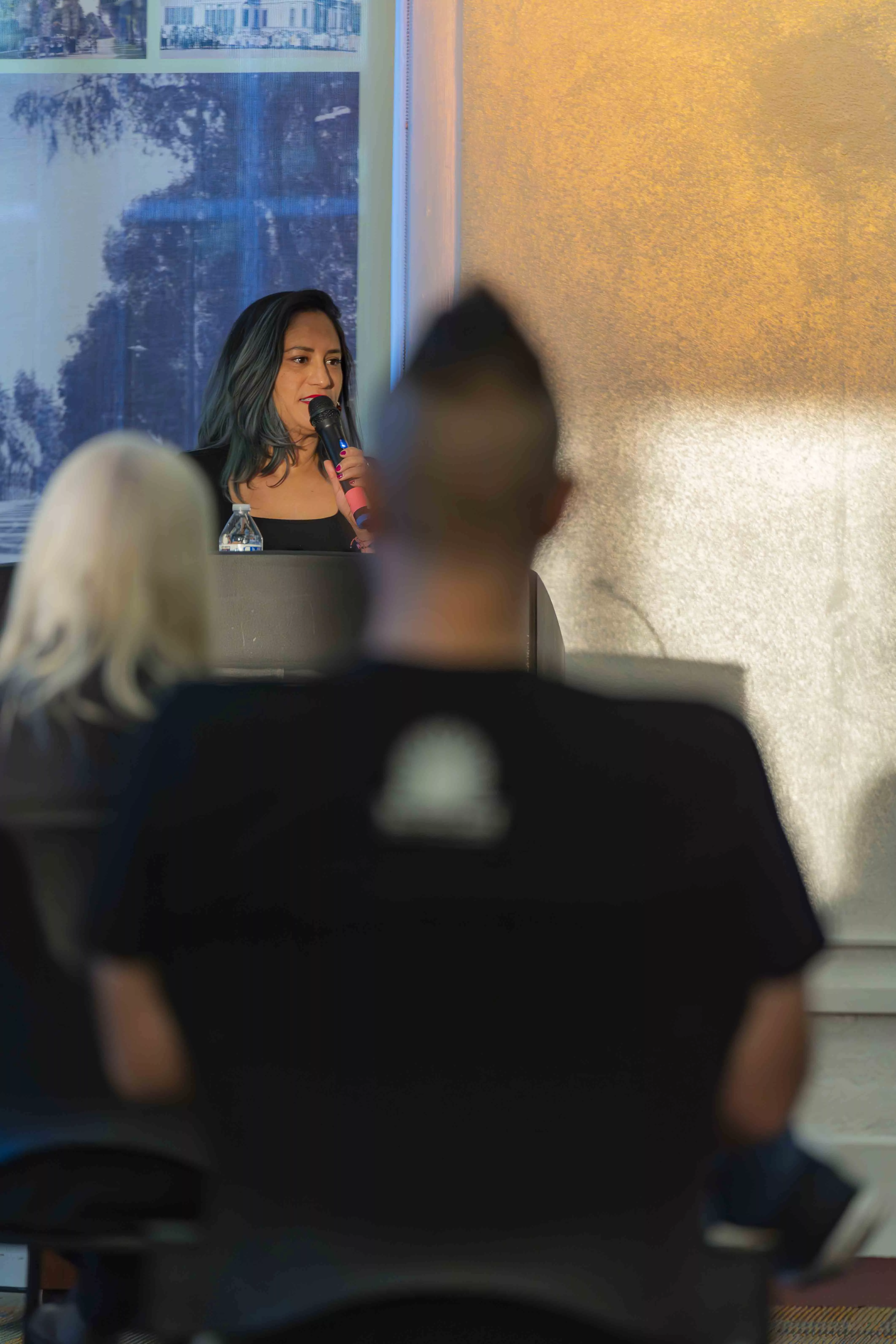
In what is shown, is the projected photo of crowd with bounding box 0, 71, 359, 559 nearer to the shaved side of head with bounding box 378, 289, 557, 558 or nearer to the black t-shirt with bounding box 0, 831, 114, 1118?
the black t-shirt with bounding box 0, 831, 114, 1118

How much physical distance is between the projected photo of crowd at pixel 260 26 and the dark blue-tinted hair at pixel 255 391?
22.3 inches

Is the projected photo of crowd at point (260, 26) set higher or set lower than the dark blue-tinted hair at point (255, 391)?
higher

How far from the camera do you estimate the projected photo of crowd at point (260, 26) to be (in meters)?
2.50

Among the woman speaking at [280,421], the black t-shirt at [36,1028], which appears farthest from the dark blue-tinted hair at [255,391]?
the black t-shirt at [36,1028]

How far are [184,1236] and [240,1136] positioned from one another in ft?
0.26

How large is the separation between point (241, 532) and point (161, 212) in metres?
1.00

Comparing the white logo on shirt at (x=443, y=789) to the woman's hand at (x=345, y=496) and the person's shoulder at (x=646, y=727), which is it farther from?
the woman's hand at (x=345, y=496)

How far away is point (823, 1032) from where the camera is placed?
2227 millimetres

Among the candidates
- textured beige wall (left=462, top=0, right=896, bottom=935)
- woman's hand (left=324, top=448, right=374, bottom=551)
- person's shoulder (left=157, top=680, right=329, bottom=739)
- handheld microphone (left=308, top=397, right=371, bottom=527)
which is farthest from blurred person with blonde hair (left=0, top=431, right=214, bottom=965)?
textured beige wall (left=462, top=0, right=896, bottom=935)

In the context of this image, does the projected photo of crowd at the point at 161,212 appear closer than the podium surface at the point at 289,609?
No

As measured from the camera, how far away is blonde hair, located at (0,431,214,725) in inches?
40.8

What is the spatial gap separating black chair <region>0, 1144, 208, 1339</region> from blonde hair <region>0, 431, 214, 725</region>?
1.10ft

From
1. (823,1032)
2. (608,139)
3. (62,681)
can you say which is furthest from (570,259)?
(62,681)

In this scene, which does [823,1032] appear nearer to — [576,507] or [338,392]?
[576,507]
